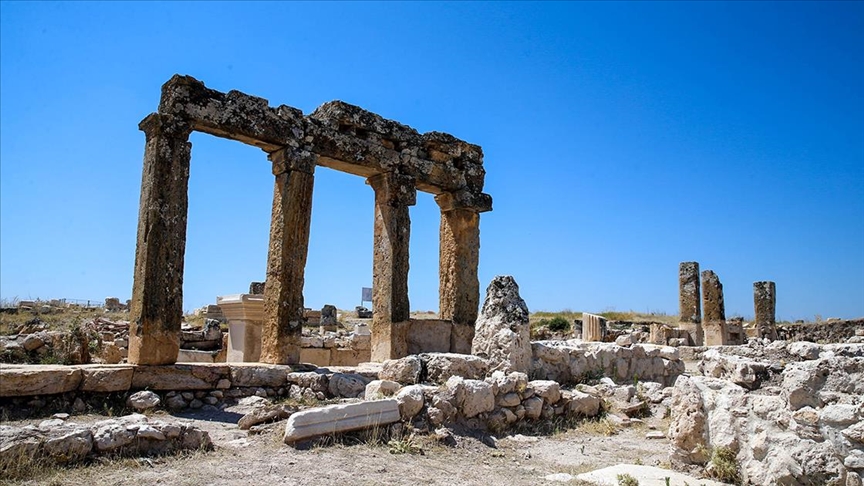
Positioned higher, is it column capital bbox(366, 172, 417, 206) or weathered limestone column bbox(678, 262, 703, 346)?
column capital bbox(366, 172, 417, 206)

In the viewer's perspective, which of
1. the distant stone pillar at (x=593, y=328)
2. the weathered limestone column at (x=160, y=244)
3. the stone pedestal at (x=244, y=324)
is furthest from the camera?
the distant stone pillar at (x=593, y=328)

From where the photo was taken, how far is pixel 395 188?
11773 millimetres

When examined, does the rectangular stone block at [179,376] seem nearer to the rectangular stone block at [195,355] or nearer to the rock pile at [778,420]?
the rectangular stone block at [195,355]

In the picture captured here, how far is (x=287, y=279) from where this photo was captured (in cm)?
1002

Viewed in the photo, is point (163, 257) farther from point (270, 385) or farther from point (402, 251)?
point (402, 251)

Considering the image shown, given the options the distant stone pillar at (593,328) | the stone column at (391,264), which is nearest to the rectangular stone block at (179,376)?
the stone column at (391,264)

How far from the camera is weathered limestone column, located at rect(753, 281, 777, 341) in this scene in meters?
24.2

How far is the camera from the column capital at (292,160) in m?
10.3

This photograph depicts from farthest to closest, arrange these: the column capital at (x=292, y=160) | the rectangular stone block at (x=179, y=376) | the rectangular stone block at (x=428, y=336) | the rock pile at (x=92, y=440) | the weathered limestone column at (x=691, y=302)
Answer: the weathered limestone column at (x=691, y=302)
the rectangular stone block at (x=428, y=336)
the column capital at (x=292, y=160)
the rectangular stone block at (x=179, y=376)
the rock pile at (x=92, y=440)

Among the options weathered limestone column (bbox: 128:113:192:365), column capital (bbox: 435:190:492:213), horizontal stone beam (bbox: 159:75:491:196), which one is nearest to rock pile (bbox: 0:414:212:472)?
weathered limestone column (bbox: 128:113:192:365)

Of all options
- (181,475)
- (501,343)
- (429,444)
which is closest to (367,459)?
(429,444)

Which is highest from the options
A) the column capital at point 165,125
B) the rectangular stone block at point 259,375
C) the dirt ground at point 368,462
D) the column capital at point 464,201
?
the column capital at point 165,125

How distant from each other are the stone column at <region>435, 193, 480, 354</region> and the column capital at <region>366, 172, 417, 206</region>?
1.30 metres

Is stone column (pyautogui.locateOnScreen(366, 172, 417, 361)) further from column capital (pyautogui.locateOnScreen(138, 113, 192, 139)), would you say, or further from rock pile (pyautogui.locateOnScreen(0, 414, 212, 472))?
rock pile (pyautogui.locateOnScreen(0, 414, 212, 472))
